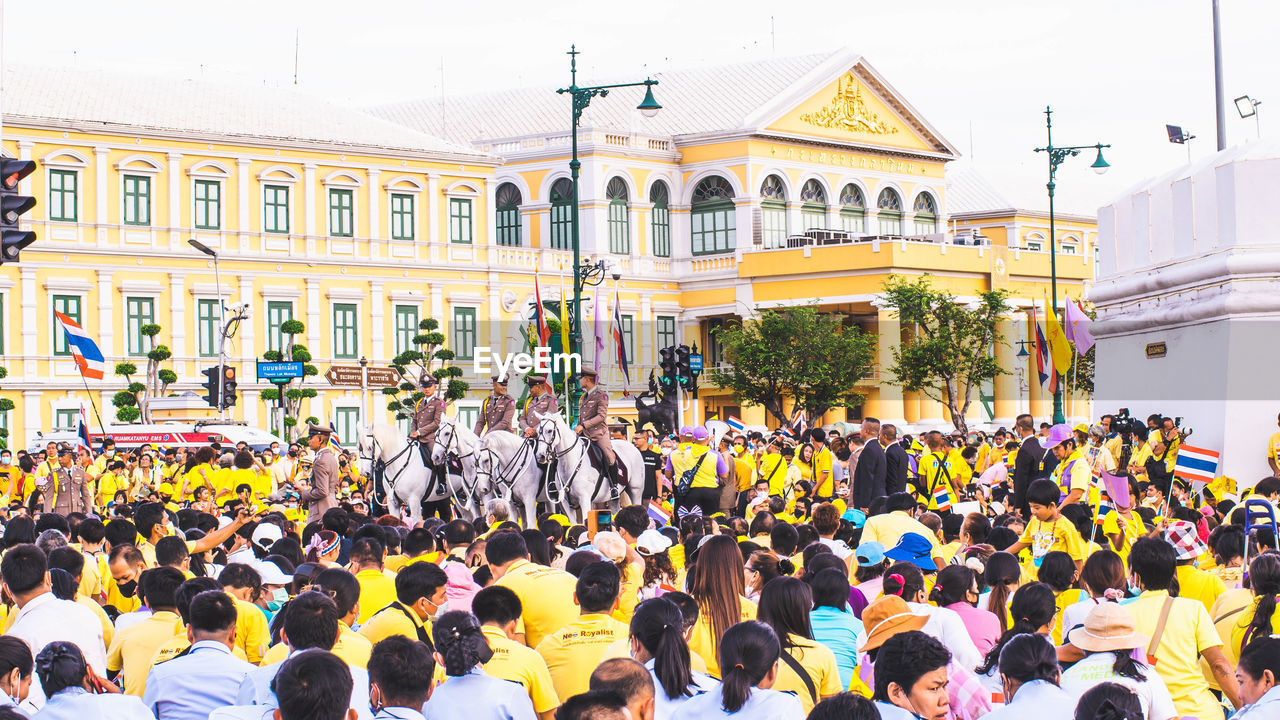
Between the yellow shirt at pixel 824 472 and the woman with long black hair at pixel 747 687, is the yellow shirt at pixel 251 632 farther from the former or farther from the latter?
the yellow shirt at pixel 824 472

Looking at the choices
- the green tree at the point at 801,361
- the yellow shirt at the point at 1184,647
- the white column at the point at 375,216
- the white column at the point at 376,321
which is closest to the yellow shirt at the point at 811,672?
the yellow shirt at the point at 1184,647

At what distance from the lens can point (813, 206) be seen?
6119 centimetres

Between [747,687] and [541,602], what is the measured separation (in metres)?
2.93

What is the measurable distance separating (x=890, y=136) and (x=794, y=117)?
5149 mm

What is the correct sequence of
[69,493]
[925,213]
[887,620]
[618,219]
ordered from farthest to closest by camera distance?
[925,213] → [618,219] → [69,493] → [887,620]

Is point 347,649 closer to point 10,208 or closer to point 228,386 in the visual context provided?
point 10,208

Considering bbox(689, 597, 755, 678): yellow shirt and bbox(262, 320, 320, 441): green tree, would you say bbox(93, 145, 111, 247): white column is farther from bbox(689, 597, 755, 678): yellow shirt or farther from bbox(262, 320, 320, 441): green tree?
bbox(689, 597, 755, 678): yellow shirt

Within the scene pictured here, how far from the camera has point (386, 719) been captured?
21.2ft

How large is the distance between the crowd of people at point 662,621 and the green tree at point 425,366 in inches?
1327

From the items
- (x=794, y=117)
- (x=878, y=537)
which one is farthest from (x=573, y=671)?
(x=794, y=117)

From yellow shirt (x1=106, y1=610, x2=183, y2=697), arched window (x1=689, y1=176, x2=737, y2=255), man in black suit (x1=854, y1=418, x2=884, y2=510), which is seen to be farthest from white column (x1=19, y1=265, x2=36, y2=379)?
yellow shirt (x1=106, y1=610, x2=183, y2=697)

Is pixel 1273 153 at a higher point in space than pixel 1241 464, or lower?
higher

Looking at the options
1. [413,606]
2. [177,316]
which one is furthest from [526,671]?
[177,316]

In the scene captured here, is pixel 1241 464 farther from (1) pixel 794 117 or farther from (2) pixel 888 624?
(1) pixel 794 117
